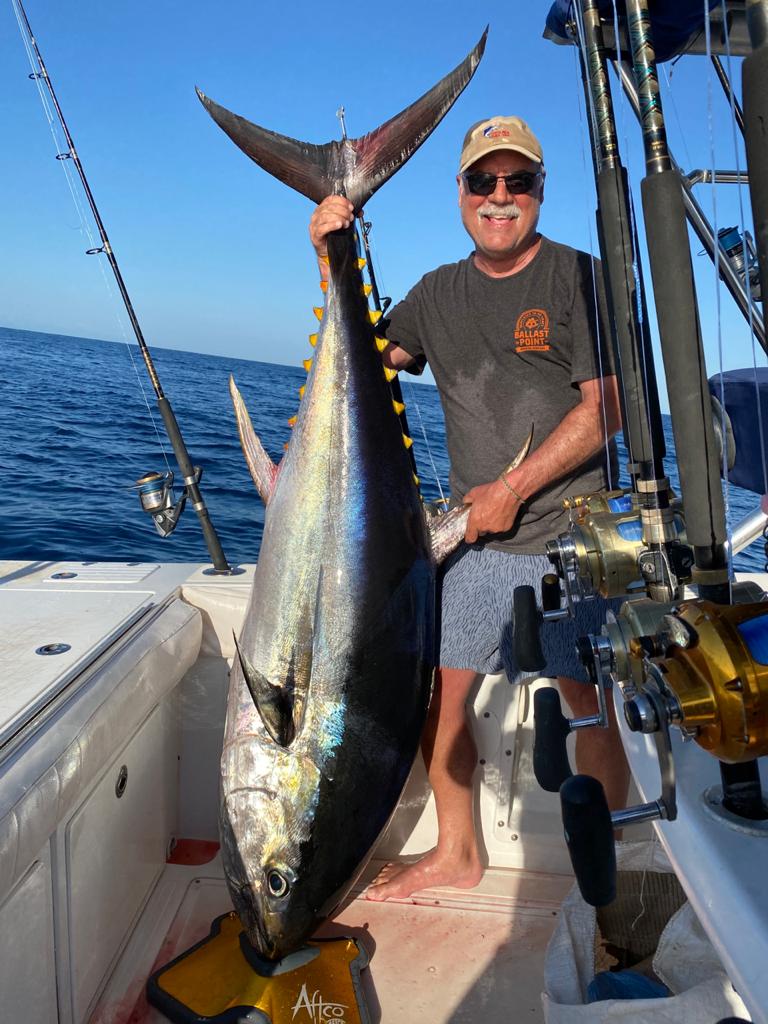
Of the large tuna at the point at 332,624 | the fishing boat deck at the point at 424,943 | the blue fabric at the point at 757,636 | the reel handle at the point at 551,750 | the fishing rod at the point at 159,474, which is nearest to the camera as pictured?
the blue fabric at the point at 757,636

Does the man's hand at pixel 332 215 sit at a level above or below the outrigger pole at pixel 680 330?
above

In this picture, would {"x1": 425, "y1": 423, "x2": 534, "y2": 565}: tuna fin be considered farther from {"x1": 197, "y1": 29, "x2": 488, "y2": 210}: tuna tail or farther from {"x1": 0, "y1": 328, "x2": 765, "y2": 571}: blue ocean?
{"x1": 197, "y1": 29, "x2": 488, "y2": 210}: tuna tail

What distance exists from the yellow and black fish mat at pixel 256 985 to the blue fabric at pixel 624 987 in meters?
0.56

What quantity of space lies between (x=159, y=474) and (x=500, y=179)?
1.56 m

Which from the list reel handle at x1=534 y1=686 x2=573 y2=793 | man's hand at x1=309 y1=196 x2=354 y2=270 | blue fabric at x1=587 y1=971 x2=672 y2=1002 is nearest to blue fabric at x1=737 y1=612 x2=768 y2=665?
reel handle at x1=534 y1=686 x2=573 y2=793

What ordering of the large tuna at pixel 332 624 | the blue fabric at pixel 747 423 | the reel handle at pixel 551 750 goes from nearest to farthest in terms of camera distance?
the reel handle at pixel 551 750 → the blue fabric at pixel 747 423 → the large tuna at pixel 332 624

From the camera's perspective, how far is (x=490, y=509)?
1983 millimetres

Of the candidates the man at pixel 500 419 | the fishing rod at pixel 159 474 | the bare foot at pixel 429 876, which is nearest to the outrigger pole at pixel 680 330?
the man at pixel 500 419

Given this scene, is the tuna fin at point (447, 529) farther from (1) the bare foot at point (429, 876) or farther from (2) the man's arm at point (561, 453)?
(1) the bare foot at point (429, 876)

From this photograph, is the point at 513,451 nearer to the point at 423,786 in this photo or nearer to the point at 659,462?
the point at 659,462

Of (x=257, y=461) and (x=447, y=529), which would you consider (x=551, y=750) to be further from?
(x=257, y=461)

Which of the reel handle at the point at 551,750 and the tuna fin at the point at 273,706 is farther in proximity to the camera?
the tuna fin at the point at 273,706

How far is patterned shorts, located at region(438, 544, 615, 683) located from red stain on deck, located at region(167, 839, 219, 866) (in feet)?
3.04

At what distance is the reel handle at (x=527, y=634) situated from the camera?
51.3 inches
